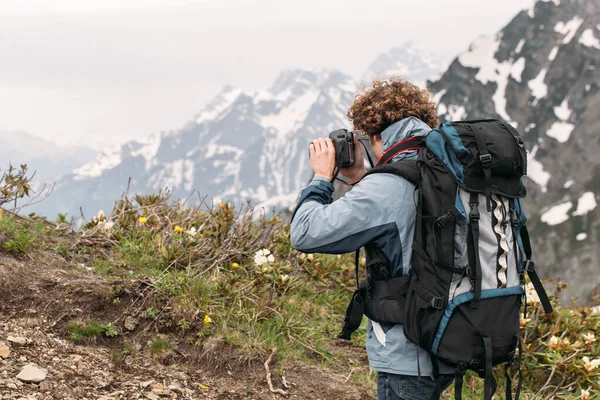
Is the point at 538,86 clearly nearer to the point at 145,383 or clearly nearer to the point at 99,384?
the point at 145,383

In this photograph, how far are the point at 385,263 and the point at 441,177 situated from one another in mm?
588

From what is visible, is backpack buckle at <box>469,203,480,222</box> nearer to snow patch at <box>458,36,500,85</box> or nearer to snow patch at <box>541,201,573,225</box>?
snow patch at <box>541,201,573,225</box>

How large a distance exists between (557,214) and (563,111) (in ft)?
119

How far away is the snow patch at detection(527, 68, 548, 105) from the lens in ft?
484

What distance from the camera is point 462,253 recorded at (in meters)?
3.01

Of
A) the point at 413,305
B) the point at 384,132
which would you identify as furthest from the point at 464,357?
the point at 384,132

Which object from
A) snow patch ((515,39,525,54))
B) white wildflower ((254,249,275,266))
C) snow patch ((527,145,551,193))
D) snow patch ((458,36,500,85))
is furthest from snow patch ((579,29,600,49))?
white wildflower ((254,249,275,266))

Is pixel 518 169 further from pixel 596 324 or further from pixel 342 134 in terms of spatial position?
pixel 596 324

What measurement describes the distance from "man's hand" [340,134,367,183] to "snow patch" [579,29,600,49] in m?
159

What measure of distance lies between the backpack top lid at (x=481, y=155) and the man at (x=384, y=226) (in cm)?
24

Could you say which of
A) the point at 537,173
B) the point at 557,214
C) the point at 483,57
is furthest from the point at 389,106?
the point at 483,57

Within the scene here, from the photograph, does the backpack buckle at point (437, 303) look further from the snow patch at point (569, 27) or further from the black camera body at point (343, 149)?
the snow patch at point (569, 27)

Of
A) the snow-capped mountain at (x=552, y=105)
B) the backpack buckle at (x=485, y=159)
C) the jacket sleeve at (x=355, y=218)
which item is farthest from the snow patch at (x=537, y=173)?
the jacket sleeve at (x=355, y=218)

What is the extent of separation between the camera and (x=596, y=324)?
6.59m
